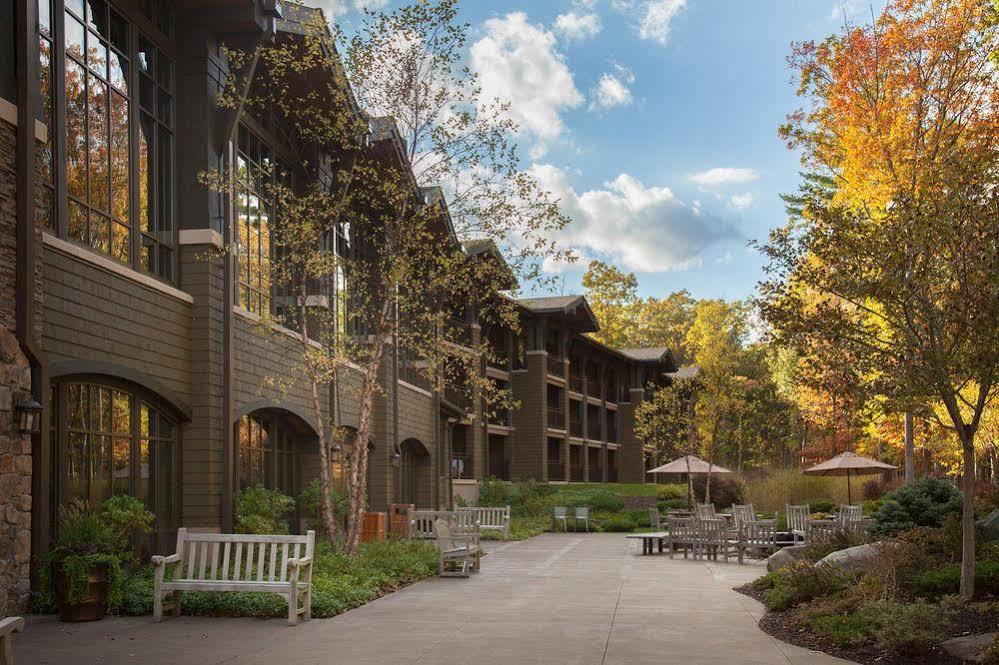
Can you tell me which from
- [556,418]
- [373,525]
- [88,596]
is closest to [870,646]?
[88,596]

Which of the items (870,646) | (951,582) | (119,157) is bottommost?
(870,646)

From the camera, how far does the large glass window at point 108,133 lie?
12.7m

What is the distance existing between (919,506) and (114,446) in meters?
11.6

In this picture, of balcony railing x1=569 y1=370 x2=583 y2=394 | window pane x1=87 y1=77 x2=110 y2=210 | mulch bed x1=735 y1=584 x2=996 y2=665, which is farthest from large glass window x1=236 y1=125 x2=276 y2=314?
balcony railing x1=569 y1=370 x2=583 y2=394

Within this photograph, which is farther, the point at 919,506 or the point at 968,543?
Answer: the point at 919,506

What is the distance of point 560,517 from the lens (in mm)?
33125

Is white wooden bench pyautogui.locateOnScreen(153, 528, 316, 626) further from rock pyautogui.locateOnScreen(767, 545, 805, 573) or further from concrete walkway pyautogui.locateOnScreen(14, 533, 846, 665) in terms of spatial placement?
rock pyautogui.locateOnScreen(767, 545, 805, 573)

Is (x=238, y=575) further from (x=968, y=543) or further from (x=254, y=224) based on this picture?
(x=254, y=224)

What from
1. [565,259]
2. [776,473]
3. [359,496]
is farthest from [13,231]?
[776,473]

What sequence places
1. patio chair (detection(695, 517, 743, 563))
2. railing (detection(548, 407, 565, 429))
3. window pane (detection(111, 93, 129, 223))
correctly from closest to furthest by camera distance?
window pane (detection(111, 93, 129, 223))
patio chair (detection(695, 517, 743, 563))
railing (detection(548, 407, 565, 429))

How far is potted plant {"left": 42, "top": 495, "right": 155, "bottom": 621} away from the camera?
10914 mm

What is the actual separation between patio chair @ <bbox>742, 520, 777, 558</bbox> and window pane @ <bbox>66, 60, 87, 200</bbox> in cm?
1366

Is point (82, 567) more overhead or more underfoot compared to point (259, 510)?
more underfoot

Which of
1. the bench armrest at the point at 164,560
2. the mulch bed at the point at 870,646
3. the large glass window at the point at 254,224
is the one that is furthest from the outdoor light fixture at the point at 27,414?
the mulch bed at the point at 870,646
